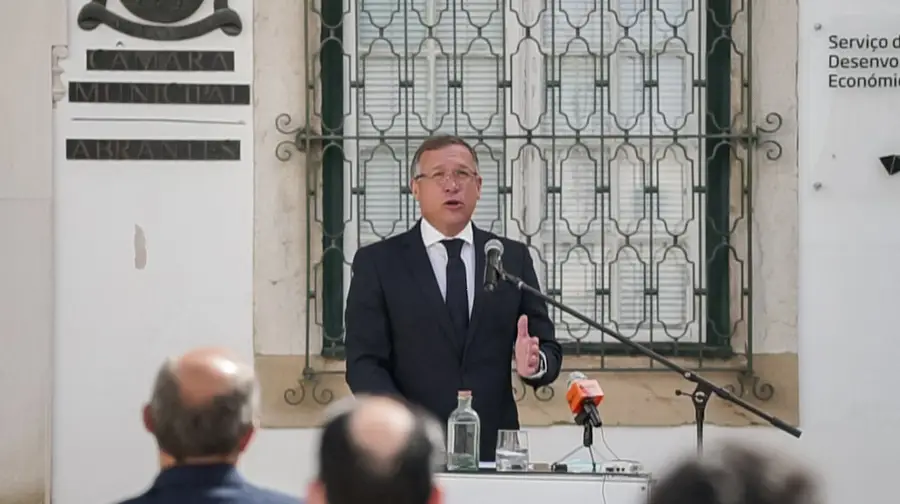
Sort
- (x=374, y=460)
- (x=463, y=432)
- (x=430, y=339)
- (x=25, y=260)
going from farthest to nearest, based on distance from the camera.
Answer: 1. (x=25, y=260)
2. (x=430, y=339)
3. (x=463, y=432)
4. (x=374, y=460)

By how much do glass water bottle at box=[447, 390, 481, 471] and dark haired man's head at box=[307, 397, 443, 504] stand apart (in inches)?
67.3

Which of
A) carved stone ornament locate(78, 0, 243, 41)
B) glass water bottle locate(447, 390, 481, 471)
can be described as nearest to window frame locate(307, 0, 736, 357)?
carved stone ornament locate(78, 0, 243, 41)

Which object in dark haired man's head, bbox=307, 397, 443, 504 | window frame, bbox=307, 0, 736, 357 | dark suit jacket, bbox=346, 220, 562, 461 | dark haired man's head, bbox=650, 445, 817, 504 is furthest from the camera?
window frame, bbox=307, 0, 736, 357

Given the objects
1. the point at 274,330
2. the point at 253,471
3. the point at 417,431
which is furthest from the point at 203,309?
the point at 417,431

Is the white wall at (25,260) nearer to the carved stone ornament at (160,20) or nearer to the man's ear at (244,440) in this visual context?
the carved stone ornament at (160,20)

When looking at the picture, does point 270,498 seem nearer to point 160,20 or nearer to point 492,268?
point 492,268

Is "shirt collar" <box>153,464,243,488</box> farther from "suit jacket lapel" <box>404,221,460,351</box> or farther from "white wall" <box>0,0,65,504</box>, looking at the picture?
"white wall" <box>0,0,65,504</box>

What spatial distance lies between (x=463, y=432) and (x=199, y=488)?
1542mm

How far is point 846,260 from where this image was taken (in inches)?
219

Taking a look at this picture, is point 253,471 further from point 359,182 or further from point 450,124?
point 450,124

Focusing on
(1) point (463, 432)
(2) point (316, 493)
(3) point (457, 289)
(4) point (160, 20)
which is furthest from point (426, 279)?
(2) point (316, 493)

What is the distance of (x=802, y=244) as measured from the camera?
18.3 ft

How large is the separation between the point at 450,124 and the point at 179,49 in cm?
110

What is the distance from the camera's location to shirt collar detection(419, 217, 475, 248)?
4.36 metres
